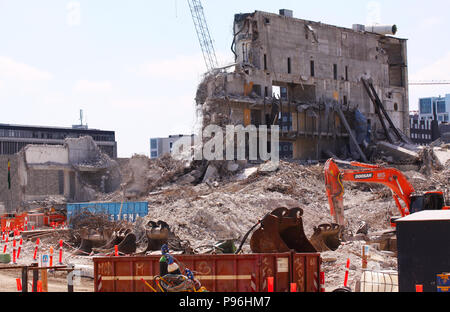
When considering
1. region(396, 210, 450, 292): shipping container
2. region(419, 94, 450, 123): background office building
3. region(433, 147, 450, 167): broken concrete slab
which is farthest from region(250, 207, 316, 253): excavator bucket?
region(419, 94, 450, 123): background office building

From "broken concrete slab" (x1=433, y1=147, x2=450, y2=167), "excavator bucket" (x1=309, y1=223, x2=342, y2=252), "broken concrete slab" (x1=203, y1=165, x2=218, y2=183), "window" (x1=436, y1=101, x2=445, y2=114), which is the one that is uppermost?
"window" (x1=436, y1=101, x2=445, y2=114)

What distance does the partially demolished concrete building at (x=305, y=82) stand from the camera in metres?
53.3

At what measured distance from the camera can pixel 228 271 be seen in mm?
14242

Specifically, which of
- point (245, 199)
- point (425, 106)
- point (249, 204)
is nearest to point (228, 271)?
point (249, 204)

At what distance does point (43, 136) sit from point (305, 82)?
43571mm

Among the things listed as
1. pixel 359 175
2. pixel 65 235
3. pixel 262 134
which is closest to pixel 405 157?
pixel 262 134

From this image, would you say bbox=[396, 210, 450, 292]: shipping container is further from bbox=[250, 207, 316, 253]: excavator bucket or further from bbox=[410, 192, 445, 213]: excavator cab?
bbox=[410, 192, 445, 213]: excavator cab

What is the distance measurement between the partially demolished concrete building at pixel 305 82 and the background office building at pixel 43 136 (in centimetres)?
3489

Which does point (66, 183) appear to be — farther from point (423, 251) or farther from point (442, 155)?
point (423, 251)

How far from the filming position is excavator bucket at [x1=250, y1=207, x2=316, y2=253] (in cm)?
1855

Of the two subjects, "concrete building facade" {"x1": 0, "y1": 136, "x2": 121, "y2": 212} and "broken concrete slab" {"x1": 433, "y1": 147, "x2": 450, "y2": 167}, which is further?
"concrete building facade" {"x1": 0, "y1": 136, "x2": 121, "y2": 212}

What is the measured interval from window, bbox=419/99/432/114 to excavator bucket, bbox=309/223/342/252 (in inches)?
7012
